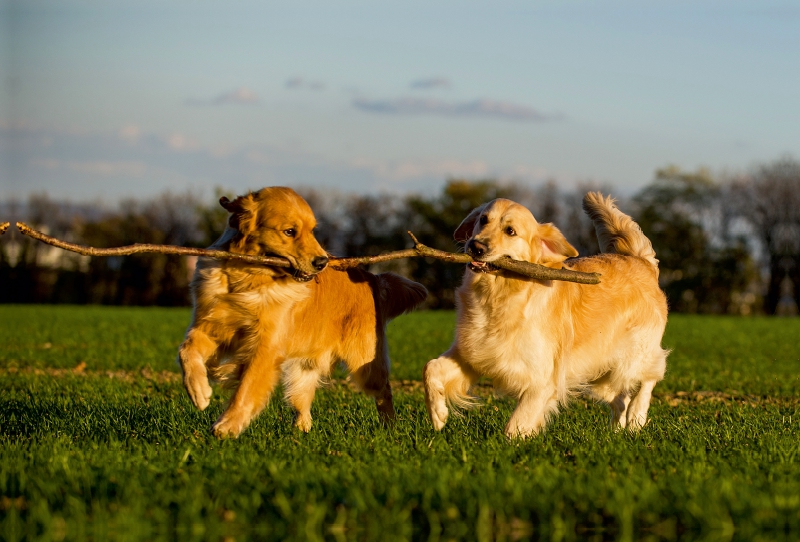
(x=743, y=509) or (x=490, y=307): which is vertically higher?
(x=490, y=307)

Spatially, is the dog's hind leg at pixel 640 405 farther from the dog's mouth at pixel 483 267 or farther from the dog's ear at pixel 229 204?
the dog's ear at pixel 229 204

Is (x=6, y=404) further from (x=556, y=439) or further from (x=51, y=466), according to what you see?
(x=556, y=439)

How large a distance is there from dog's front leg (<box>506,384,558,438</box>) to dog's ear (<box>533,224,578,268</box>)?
3.46 ft

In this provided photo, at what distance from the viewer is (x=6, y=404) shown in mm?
8523

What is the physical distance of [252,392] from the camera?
A: 6309mm

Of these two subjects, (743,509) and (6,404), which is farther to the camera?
(6,404)

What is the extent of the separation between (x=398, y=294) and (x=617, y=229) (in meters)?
2.46


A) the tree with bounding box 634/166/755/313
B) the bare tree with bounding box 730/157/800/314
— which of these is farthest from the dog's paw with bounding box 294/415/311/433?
the bare tree with bounding box 730/157/800/314

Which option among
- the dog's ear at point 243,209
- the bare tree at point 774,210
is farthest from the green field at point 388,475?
the bare tree at point 774,210

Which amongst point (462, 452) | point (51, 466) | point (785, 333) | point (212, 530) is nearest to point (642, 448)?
point (462, 452)

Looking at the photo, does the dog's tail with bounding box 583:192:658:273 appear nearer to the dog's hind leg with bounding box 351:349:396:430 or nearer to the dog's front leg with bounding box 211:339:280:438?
the dog's hind leg with bounding box 351:349:396:430

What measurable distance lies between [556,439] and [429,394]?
3.48 feet

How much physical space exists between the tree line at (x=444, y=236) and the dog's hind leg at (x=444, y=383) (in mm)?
26200

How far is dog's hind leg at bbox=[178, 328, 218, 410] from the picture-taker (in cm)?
612
